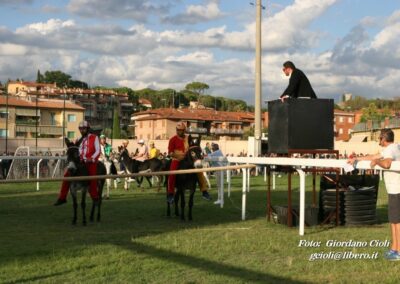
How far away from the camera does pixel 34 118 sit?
83.6m

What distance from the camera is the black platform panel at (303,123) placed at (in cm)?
1127

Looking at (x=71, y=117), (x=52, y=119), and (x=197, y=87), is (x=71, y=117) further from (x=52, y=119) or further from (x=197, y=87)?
(x=197, y=87)

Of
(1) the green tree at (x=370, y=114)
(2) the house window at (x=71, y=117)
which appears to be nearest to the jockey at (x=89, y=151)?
(2) the house window at (x=71, y=117)

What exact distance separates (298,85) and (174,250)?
443cm

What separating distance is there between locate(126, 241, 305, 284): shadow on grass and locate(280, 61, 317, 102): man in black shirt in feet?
A: 14.1

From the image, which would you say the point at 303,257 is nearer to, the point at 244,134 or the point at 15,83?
the point at 244,134

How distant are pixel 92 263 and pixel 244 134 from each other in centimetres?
10420

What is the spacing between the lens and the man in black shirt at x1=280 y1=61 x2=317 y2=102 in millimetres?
11758

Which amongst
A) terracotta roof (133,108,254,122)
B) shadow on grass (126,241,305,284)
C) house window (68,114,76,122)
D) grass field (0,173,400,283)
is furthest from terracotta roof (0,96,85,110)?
shadow on grass (126,241,305,284)

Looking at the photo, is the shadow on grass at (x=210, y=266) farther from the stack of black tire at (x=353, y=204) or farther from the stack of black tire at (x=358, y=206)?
the stack of black tire at (x=358, y=206)

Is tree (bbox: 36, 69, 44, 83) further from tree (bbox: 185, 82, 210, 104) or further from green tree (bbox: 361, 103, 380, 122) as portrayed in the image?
green tree (bbox: 361, 103, 380, 122)

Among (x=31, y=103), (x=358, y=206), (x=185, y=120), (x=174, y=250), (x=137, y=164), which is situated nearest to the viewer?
(x=174, y=250)

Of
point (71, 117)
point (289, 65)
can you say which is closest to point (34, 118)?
point (71, 117)

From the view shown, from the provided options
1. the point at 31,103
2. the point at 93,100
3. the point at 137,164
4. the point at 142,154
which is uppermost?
the point at 93,100
